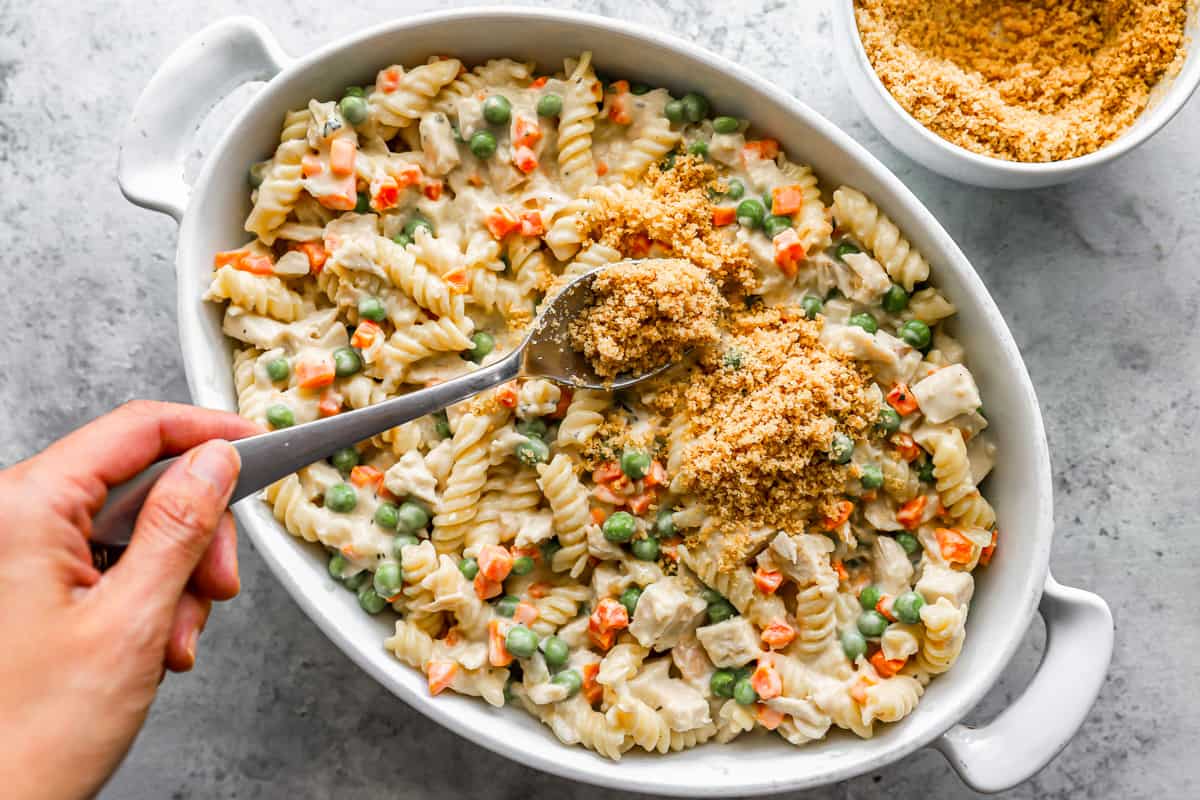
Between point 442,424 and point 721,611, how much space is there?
127 centimetres

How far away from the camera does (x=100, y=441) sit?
3217 mm

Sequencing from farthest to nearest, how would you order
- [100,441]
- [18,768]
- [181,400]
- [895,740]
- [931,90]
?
[181,400] < [931,90] < [895,740] < [100,441] < [18,768]

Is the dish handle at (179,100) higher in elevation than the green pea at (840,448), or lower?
higher

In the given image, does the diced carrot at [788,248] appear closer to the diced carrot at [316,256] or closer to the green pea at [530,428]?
the green pea at [530,428]

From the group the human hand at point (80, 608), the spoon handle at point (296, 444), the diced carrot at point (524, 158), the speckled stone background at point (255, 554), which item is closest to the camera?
the human hand at point (80, 608)

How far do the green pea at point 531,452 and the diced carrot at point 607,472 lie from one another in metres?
0.20

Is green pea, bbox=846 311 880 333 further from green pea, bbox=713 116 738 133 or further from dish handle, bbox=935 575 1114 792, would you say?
dish handle, bbox=935 575 1114 792

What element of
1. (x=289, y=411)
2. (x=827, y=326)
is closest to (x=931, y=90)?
(x=827, y=326)

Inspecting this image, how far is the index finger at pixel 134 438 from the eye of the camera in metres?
3.15

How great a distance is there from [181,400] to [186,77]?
1386 millimetres

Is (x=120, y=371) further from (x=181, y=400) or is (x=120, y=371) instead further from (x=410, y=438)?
(x=410, y=438)

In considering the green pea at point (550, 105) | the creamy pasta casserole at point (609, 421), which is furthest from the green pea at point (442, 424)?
the green pea at point (550, 105)

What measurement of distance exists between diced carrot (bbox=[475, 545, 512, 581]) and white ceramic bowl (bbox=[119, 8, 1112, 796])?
0.48 metres

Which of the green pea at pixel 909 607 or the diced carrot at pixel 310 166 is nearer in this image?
the green pea at pixel 909 607
